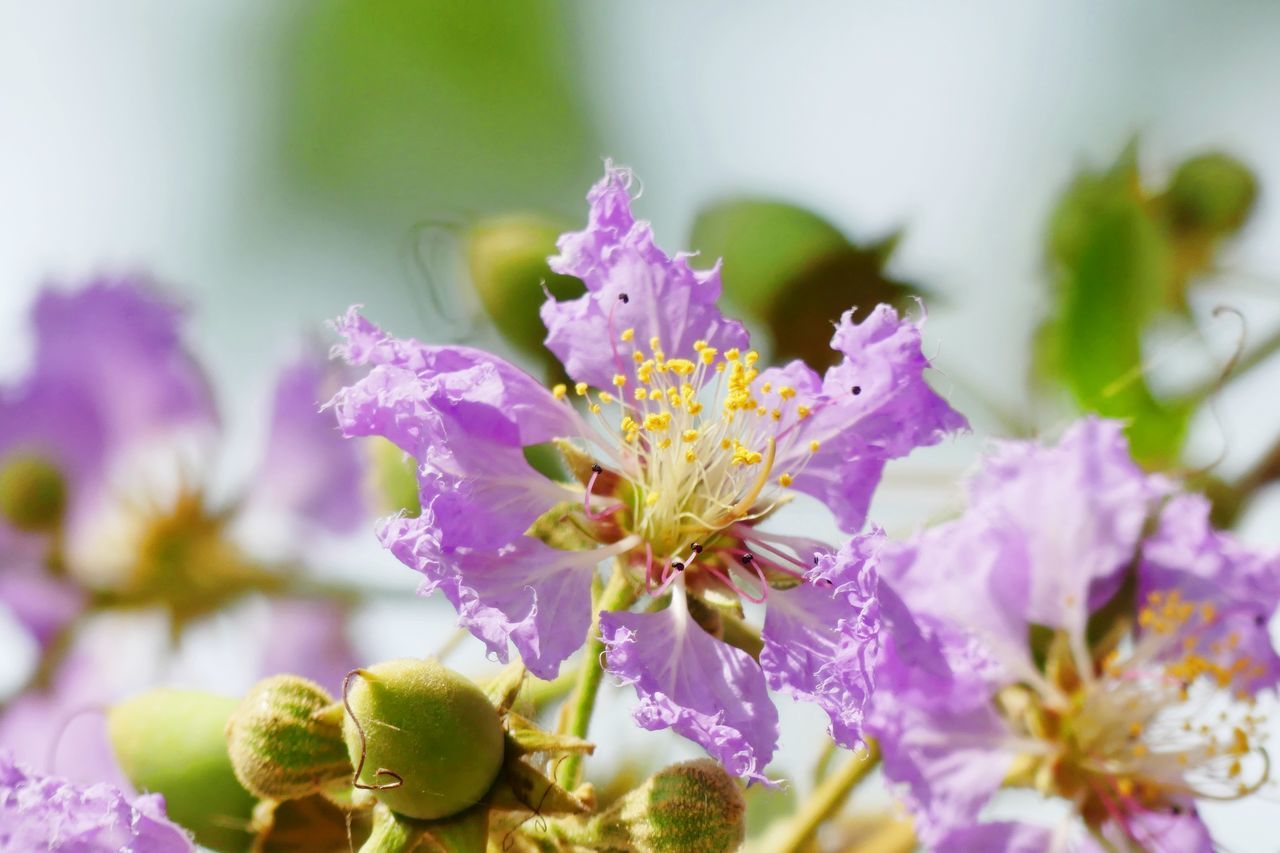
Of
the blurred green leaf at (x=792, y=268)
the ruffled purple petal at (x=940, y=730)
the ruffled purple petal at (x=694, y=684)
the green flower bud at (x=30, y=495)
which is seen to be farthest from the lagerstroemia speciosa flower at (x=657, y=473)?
the green flower bud at (x=30, y=495)

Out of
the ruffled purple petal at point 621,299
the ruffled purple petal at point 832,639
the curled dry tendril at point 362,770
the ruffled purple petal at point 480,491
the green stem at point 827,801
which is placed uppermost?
the ruffled purple petal at point 621,299

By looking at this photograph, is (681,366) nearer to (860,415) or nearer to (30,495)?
(860,415)

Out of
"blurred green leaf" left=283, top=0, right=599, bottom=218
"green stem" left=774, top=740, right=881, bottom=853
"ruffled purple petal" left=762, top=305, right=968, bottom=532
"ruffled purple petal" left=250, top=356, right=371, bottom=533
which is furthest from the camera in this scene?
"blurred green leaf" left=283, top=0, right=599, bottom=218

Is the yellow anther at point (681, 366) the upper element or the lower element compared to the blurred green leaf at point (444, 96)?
upper

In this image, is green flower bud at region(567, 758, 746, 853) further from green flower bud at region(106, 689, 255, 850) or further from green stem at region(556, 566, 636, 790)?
green flower bud at region(106, 689, 255, 850)

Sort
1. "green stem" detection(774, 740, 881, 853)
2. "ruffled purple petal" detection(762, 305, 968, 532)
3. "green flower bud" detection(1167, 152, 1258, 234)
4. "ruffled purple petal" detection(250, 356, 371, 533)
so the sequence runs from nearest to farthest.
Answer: "ruffled purple petal" detection(762, 305, 968, 532) → "green stem" detection(774, 740, 881, 853) → "green flower bud" detection(1167, 152, 1258, 234) → "ruffled purple petal" detection(250, 356, 371, 533)

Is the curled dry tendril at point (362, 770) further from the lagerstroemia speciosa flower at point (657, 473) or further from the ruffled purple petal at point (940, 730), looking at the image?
the ruffled purple petal at point (940, 730)

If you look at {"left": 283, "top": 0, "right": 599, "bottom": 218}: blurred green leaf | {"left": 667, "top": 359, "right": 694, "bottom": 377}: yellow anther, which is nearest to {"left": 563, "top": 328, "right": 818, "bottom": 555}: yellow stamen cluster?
{"left": 667, "top": 359, "right": 694, "bottom": 377}: yellow anther

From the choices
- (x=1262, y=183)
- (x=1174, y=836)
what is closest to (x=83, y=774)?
(x=1174, y=836)
